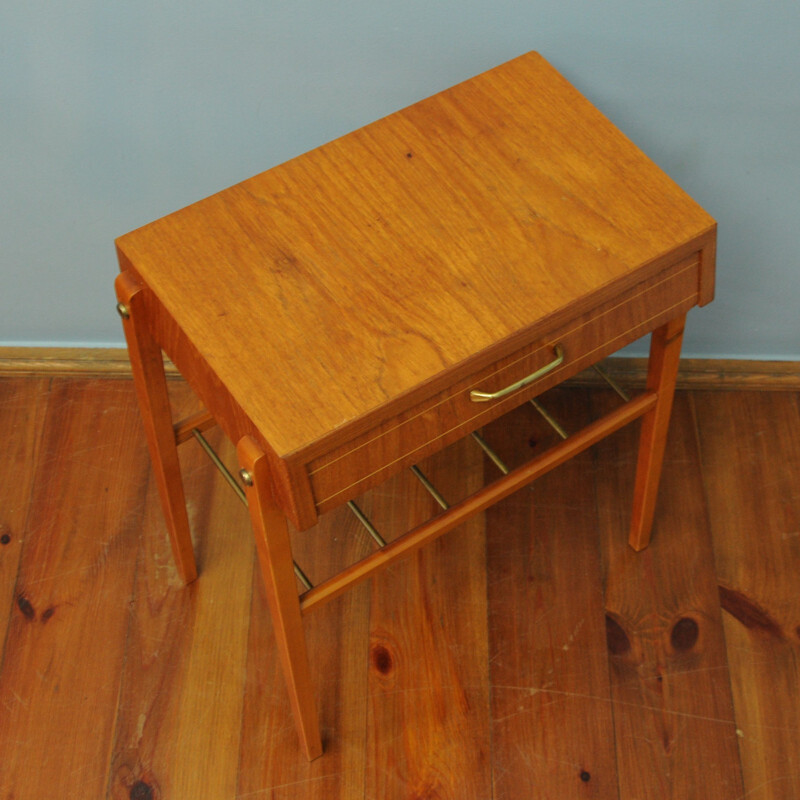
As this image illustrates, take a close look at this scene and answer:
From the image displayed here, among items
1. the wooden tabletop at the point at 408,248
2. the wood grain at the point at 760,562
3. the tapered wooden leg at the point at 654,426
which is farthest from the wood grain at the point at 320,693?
the wooden tabletop at the point at 408,248

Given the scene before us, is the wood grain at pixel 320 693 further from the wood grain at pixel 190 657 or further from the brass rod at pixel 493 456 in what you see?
the brass rod at pixel 493 456

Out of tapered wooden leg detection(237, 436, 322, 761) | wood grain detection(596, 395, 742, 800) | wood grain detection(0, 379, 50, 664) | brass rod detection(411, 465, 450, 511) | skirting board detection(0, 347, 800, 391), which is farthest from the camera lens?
skirting board detection(0, 347, 800, 391)

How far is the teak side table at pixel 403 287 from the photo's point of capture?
100 cm

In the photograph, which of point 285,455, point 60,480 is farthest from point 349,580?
point 60,480

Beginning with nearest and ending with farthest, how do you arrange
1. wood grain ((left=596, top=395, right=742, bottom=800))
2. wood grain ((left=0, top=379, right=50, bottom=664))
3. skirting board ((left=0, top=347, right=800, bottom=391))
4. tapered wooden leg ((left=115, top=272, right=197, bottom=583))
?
tapered wooden leg ((left=115, top=272, right=197, bottom=583)) < wood grain ((left=596, top=395, right=742, bottom=800)) < wood grain ((left=0, top=379, right=50, bottom=664)) < skirting board ((left=0, top=347, right=800, bottom=391))

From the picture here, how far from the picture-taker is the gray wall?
127cm

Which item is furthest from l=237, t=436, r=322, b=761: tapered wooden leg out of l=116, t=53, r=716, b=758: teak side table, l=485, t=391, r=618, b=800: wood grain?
l=485, t=391, r=618, b=800: wood grain

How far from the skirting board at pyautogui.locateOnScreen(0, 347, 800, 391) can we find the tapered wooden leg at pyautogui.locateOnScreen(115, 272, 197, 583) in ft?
1.13

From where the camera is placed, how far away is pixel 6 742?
1396 millimetres

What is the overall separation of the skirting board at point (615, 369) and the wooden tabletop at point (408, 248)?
0.58 m

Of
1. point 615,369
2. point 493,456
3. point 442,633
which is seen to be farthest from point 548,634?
point 615,369

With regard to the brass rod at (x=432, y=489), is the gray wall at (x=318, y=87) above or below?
above

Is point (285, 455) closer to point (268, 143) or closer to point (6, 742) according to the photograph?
point (268, 143)

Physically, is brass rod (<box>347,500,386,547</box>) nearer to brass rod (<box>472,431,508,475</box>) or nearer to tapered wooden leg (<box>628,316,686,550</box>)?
brass rod (<box>472,431,508,475</box>)
